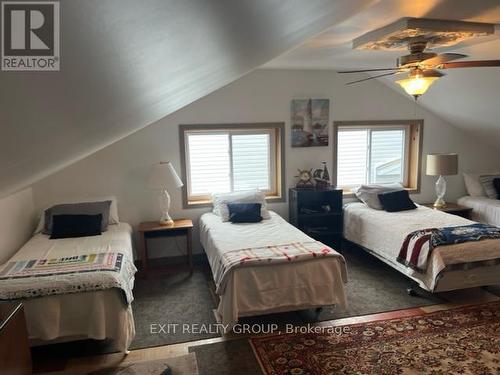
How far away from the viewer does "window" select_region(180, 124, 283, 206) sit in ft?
15.2

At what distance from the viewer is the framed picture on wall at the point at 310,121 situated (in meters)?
4.83

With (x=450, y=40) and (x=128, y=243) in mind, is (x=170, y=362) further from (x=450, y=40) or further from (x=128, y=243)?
(x=450, y=40)

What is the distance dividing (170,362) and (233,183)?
2.75m

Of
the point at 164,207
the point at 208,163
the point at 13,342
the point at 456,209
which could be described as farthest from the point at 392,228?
the point at 13,342

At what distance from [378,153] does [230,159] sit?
7.32ft

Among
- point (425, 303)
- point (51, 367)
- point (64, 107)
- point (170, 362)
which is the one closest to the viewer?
point (64, 107)

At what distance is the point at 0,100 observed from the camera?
1.85ft

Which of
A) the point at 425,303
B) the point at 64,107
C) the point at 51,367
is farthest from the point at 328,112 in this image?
the point at 64,107

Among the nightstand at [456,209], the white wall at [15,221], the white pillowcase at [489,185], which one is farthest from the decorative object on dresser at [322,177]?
the white wall at [15,221]

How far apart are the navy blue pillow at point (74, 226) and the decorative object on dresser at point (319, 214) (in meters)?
2.38

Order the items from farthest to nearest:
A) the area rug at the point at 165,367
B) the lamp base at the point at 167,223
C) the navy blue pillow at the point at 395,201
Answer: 1. the navy blue pillow at the point at 395,201
2. the lamp base at the point at 167,223
3. the area rug at the point at 165,367

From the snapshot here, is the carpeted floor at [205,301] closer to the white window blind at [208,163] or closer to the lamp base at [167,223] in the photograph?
the lamp base at [167,223]

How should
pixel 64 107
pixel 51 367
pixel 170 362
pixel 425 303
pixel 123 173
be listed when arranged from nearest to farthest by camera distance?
pixel 64 107, pixel 170 362, pixel 51 367, pixel 425 303, pixel 123 173

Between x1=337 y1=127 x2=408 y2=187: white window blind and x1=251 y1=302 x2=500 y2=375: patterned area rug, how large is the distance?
8.19ft
